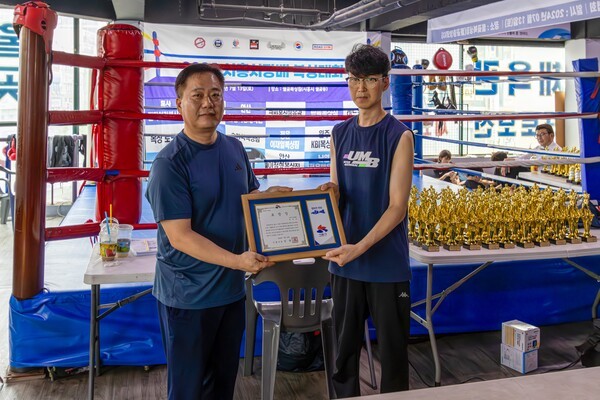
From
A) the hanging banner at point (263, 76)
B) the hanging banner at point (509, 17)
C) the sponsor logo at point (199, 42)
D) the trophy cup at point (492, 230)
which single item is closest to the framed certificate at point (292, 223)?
the trophy cup at point (492, 230)

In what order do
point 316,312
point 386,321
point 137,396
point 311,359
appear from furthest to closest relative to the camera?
point 311,359
point 137,396
point 316,312
point 386,321

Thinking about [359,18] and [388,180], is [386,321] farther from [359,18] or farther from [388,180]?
[359,18]

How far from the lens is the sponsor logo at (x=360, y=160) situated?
75.3 inches

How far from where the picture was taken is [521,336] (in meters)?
2.74

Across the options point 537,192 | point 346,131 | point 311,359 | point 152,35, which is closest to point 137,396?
point 311,359

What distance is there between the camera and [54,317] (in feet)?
8.61

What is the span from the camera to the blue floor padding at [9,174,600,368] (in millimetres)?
2621

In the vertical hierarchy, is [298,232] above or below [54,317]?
above

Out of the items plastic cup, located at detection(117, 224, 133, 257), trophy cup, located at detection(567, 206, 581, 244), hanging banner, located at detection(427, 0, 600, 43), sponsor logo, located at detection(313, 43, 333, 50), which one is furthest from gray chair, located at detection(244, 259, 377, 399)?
sponsor logo, located at detection(313, 43, 333, 50)

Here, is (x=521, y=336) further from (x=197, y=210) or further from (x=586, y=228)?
(x=197, y=210)

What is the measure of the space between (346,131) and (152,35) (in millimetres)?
6059

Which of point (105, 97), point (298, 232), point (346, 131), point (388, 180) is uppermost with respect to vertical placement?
point (105, 97)

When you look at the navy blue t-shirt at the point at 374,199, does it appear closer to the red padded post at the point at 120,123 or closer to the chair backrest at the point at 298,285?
the chair backrest at the point at 298,285

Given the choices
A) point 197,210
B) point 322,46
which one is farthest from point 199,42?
point 197,210
